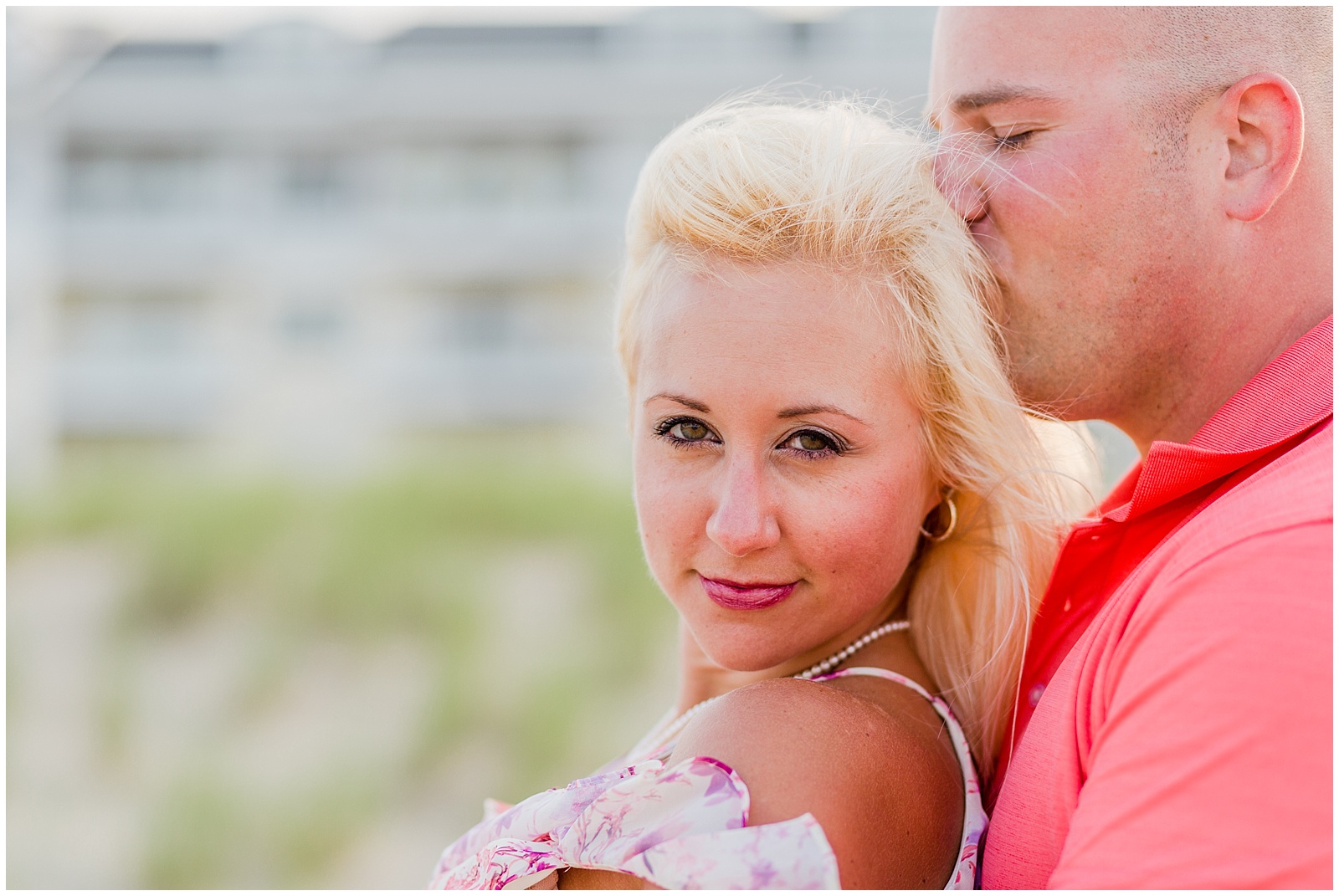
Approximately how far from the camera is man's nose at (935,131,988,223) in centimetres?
210

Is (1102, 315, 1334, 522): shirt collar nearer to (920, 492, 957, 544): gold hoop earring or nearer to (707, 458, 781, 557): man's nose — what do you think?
(920, 492, 957, 544): gold hoop earring

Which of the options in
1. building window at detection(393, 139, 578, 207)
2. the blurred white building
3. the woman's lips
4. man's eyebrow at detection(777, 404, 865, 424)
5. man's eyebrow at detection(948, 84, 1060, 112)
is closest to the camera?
man's eyebrow at detection(777, 404, 865, 424)

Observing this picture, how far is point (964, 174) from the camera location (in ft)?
6.92

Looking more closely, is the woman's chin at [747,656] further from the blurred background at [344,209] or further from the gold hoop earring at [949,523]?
the blurred background at [344,209]

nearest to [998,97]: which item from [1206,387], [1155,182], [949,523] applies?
[1155,182]

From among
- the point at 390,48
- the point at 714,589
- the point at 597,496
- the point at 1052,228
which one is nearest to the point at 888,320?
the point at 1052,228

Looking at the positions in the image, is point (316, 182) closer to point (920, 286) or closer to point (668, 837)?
point (920, 286)

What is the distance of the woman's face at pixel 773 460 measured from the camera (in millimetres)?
1862

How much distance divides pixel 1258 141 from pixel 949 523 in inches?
32.8

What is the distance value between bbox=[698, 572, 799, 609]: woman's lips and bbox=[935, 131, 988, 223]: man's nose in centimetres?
75

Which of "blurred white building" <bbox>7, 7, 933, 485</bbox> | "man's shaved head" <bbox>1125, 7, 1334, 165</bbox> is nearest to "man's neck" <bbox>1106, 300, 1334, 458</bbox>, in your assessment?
"man's shaved head" <bbox>1125, 7, 1334, 165</bbox>

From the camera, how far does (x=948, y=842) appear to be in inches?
70.4

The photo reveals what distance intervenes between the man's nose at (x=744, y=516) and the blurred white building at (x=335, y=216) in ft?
92.1

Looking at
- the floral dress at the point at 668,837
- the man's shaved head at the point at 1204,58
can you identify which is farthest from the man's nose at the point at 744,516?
the man's shaved head at the point at 1204,58
